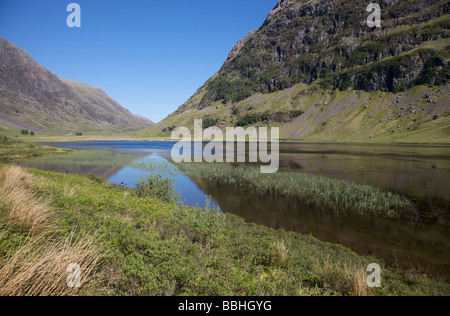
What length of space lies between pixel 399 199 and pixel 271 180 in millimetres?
14489

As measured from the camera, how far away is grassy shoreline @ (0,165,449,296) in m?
6.77

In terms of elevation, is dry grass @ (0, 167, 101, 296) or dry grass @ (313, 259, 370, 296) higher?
dry grass @ (0, 167, 101, 296)

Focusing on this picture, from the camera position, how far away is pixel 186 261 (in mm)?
8367

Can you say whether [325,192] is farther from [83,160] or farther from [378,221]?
[83,160]

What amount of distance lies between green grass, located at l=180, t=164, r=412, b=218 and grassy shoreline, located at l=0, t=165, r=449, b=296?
1009 cm

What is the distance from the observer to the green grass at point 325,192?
2233 cm

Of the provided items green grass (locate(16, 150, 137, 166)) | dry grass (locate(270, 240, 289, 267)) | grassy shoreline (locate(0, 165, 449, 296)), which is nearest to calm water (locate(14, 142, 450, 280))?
grassy shoreline (locate(0, 165, 449, 296))

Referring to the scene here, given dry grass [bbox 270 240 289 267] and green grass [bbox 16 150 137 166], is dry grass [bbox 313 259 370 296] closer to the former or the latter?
dry grass [bbox 270 240 289 267]

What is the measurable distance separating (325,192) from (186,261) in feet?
72.5

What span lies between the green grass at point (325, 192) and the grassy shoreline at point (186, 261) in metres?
10.1

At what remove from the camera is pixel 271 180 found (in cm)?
3241

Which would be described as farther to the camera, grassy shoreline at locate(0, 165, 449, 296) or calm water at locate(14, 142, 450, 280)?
calm water at locate(14, 142, 450, 280)

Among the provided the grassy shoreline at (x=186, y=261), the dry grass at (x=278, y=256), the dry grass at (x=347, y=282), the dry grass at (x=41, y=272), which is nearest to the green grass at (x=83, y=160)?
the grassy shoreline at (x=186, y=261)
